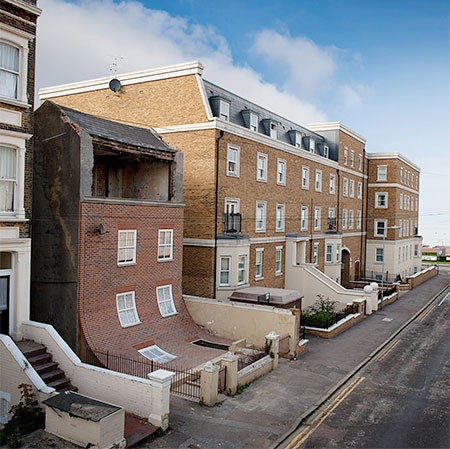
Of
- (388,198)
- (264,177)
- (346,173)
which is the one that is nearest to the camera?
(264,177)

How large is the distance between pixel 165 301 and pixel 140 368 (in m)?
4.73

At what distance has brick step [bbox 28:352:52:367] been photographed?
14.1 meters

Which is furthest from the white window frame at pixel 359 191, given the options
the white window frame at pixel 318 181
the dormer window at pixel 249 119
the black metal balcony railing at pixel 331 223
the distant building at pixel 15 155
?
the distant building at pixel 15 155

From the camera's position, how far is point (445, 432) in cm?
1302

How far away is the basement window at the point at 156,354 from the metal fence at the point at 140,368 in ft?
2.18

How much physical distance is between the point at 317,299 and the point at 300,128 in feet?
48.6

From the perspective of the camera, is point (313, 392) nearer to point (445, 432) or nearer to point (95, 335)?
point (445, 432)

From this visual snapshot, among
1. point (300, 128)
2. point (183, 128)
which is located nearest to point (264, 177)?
point (183, 128)

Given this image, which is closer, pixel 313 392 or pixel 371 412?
pixel 371 412

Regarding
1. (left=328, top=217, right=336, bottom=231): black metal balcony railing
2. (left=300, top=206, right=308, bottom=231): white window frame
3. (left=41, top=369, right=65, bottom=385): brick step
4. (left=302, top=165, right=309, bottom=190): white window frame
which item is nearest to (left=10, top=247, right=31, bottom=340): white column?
(left=41, top=369, right=65, bottom=385): brick step

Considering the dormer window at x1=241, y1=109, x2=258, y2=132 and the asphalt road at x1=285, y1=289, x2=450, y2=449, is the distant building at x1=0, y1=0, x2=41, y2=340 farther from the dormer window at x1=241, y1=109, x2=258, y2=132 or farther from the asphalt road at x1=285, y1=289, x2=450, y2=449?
the dormer window at x1=241, y1=109, x2=258, y2=132

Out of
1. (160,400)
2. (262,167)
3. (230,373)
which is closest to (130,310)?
(230,373)

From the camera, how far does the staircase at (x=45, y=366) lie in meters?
13.8

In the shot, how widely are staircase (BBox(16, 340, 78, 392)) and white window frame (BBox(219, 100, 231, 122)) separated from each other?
53.0ft
